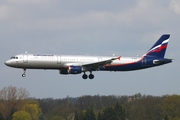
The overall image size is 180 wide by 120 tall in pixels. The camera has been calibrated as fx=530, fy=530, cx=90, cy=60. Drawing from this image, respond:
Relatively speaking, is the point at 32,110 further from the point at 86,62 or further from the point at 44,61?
the point at 44,61

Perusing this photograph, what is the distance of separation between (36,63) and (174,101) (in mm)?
63602

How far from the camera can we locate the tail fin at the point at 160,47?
10031 cm

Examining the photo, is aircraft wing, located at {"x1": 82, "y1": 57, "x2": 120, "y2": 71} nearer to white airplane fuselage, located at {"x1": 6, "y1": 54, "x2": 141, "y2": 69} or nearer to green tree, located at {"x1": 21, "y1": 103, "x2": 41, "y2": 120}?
white airplane fuselage, located at {"x1": 6, "y1": 54, "x2": 141, "y2": 69}

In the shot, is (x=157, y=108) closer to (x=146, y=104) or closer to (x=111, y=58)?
(x=146, y=104)

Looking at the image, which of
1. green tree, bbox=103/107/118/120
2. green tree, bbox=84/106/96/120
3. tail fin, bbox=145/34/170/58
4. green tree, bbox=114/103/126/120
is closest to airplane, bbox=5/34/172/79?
tail fin, bbox=145/34/170/58

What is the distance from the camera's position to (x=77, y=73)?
3578 inches

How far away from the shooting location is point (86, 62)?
92250 millimetres

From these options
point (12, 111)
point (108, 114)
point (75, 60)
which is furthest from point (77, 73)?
point (12, 111)

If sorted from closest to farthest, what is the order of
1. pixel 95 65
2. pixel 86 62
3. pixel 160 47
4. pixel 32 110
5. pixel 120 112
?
pixel 95 65
pixel 86 62
pixel 160 47
pixel 120 112
pixel 32 110

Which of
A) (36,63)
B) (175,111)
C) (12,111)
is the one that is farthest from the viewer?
(12,111)

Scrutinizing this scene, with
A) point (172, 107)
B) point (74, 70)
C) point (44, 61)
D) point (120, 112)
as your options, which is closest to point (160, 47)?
point (74, 70)

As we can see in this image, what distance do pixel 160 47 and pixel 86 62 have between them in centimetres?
1728

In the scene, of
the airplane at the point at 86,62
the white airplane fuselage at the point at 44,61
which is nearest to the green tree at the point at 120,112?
the airplane at the point at 86,62

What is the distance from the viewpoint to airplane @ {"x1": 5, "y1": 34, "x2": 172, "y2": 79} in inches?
3479
